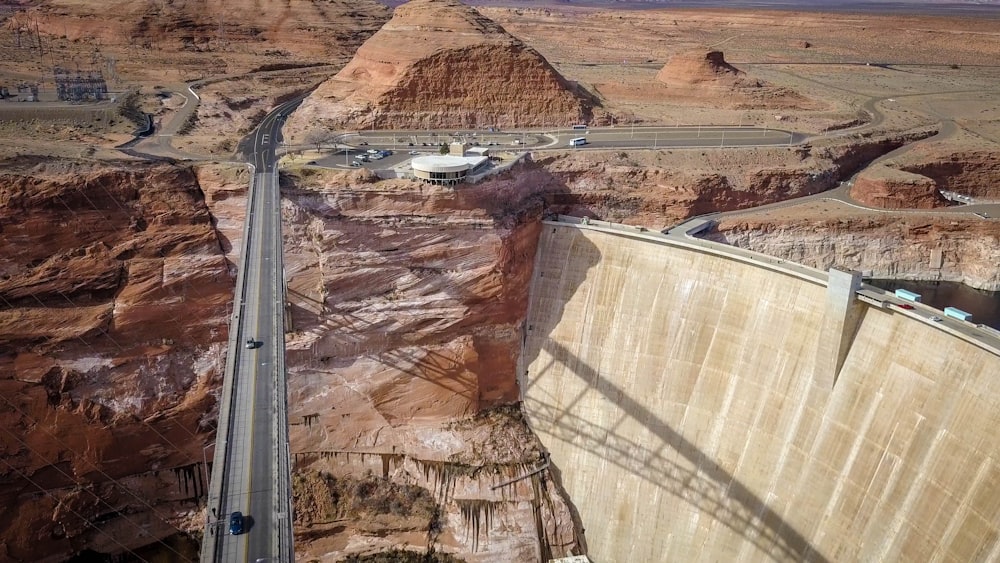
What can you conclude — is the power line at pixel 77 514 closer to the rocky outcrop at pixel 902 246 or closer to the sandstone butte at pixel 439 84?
the sandstone butte at pixel 439 84

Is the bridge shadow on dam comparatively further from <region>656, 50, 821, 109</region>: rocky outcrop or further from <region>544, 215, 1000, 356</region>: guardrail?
<region>656, 50, 821, 109</region>: rocky outcrop

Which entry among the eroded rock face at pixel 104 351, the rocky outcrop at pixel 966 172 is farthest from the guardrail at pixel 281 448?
the rocky outcrop at pixel 966 172

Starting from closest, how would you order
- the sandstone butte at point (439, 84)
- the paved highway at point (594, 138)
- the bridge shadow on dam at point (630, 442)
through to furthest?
the bridge shadow on dam at point (630, 442), the paved highway at point (594, 138), the sandstone butte at point (439, 84)

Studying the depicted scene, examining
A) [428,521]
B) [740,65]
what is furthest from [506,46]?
[740,65]

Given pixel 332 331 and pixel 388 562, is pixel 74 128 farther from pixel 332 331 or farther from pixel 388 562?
pixel 388 562

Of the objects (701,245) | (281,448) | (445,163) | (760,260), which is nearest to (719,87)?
(701,245)
